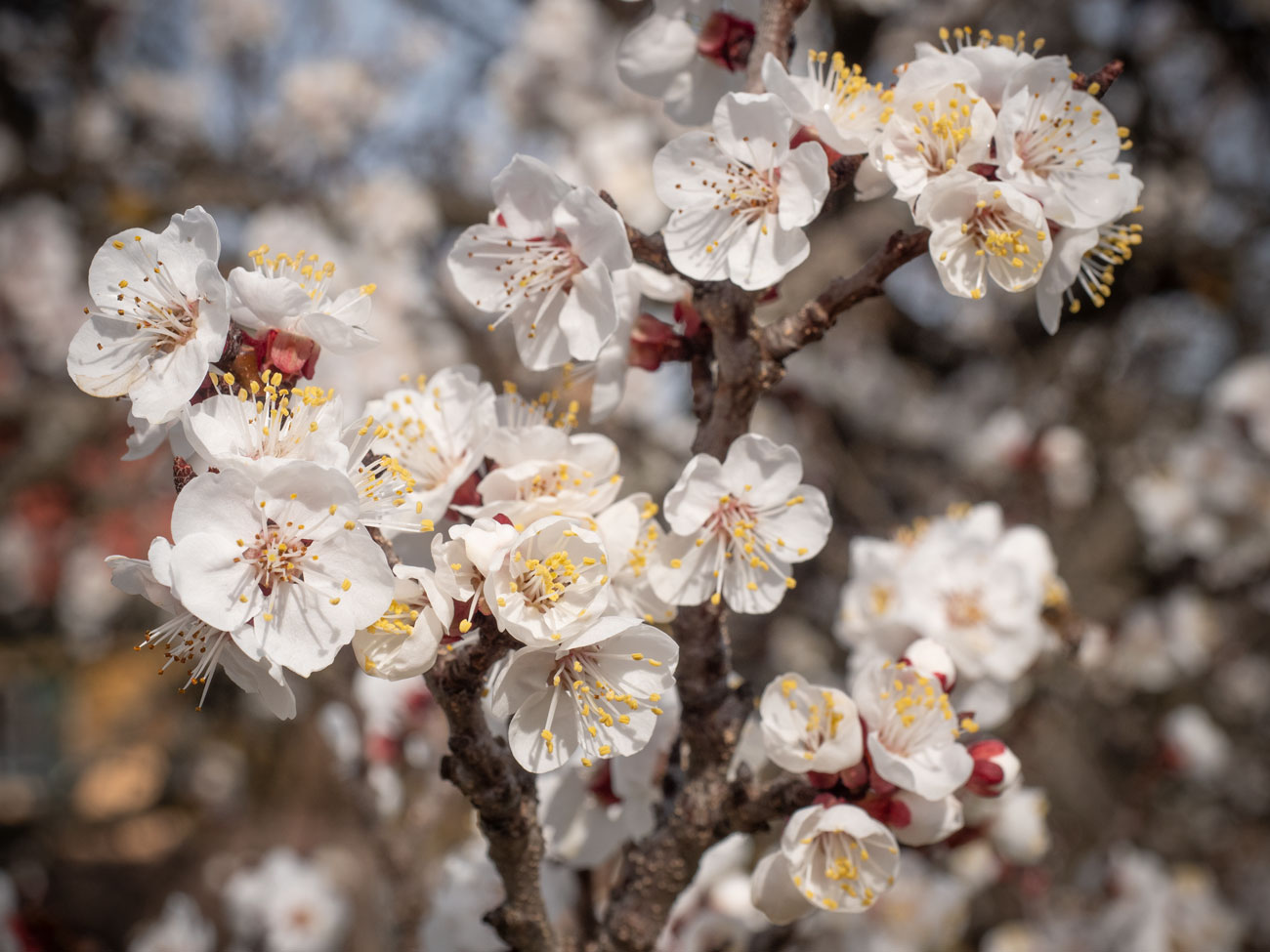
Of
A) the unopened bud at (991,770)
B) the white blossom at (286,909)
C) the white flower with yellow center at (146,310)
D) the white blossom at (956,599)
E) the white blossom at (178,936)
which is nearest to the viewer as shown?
the white flower with yellow center at (146,310)

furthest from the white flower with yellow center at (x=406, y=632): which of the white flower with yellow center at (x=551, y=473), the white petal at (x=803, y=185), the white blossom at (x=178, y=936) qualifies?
the white blossom at (x=178, y=936)

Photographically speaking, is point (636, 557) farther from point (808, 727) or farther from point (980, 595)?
point (980, 595)

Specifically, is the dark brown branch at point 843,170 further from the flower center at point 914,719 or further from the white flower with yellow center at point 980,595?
the white flower with yellow center at point 980,595

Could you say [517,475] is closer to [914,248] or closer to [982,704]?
[914,248]

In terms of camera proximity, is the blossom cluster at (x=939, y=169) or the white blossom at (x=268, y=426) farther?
the blossom cluster at (x=939, y=169)

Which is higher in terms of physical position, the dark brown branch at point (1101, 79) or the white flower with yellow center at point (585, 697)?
the dark brown branch at point (1101, 79)

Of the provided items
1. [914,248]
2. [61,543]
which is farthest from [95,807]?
[914,248]
